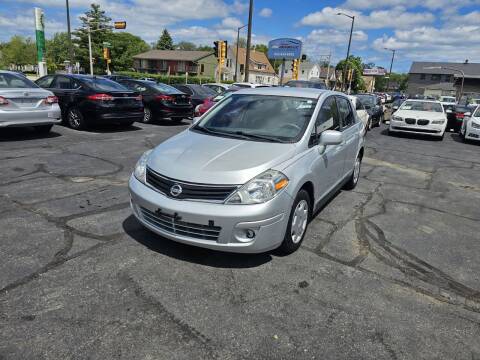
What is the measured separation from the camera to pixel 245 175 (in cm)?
329

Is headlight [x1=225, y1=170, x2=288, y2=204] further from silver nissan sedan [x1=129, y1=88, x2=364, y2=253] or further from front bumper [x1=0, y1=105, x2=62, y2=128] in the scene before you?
front bumper [x1=0, y1=105, x2=62, y2=128]

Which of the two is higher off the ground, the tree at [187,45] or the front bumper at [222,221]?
the tree at [187,45]

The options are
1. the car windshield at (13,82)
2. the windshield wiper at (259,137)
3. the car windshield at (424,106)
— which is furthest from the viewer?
A: the car windshield at (424,106)

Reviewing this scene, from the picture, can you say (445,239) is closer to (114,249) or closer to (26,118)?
(114,249)

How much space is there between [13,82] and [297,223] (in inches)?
319

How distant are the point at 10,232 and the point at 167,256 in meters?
1.82

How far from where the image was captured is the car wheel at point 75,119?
10383 mm

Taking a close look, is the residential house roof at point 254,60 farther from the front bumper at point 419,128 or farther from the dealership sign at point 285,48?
the front bumper at point 419,128

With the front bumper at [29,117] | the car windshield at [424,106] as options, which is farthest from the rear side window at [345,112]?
the car windshield at [424,106]

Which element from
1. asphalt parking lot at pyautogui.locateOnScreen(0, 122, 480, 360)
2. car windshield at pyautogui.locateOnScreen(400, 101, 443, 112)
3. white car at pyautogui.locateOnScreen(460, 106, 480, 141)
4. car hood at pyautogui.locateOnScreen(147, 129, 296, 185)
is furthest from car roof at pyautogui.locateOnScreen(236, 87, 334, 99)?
car windshield at pyautogui.locateOnScreen(400, 101, 443, 112)

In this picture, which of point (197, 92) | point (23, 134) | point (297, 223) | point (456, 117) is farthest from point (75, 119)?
Result: point (456, 117)

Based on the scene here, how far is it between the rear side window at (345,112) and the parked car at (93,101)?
6.93 metres

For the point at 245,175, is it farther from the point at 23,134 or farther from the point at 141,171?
the point at 23,134

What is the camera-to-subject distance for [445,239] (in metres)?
4.62
